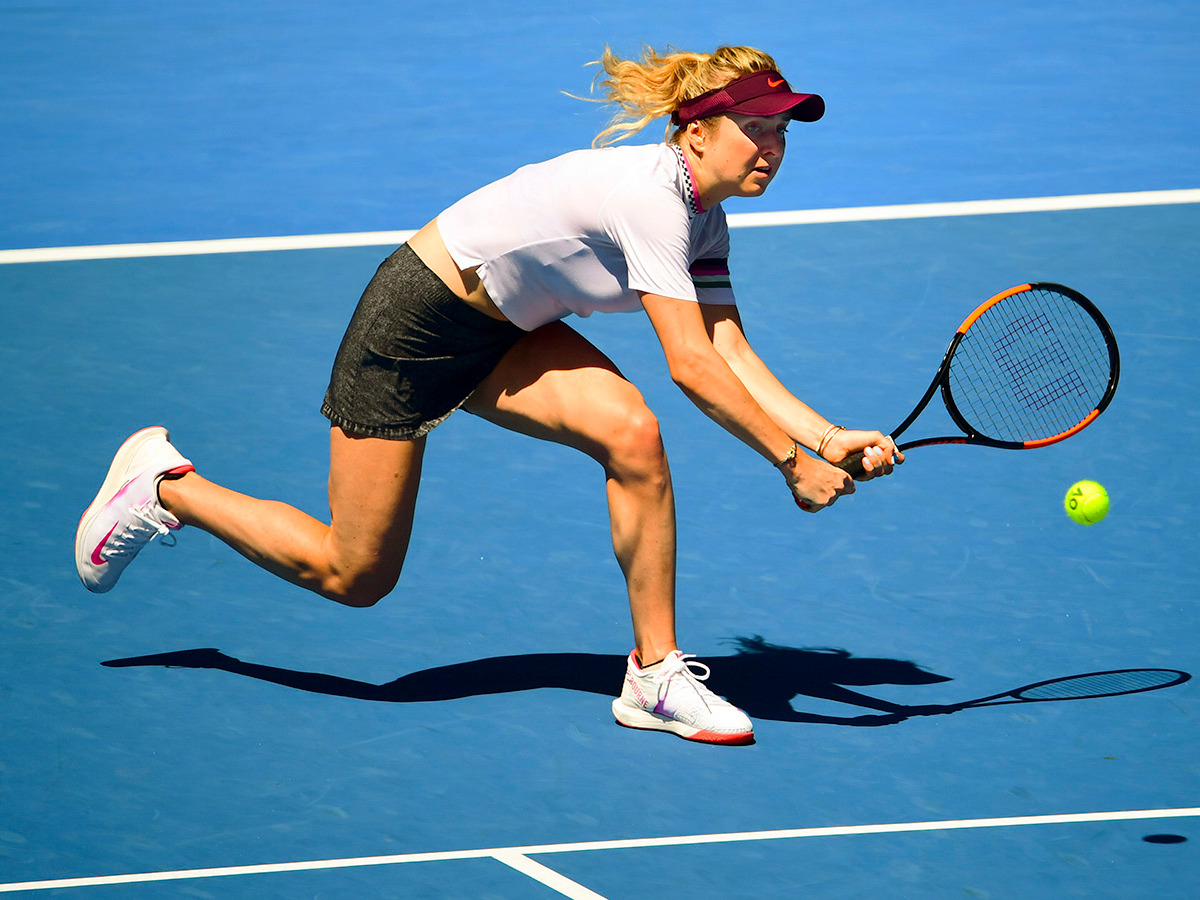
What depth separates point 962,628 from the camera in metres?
4.30

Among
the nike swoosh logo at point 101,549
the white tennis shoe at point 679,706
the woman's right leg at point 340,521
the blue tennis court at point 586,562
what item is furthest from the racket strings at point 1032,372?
the nike swoosh logo at point 101,549

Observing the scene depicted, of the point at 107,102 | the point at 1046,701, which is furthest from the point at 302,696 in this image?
the point at 107,102

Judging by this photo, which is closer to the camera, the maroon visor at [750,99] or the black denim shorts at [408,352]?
the maroon visor at [750,99]

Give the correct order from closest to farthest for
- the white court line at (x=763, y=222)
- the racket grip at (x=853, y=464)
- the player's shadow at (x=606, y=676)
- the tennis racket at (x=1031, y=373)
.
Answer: the racket grip at (x=853, y=464)
the player's shadow at (x=606, y=676)
the tennis racket at (x=1031, y=373)
the white court line at (x=763, y=222)

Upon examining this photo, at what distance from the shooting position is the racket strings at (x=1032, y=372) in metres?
4.97

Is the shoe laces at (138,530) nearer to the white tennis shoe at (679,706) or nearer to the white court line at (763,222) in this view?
the white tennis shoe at (679,706)

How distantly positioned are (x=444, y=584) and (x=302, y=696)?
2.10 feet

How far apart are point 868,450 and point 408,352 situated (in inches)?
41.6

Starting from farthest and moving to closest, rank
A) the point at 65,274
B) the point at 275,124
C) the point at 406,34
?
1. the point at 406,34
2. the point at 275,124
3. the point at 65,274

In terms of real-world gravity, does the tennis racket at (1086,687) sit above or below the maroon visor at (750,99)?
below

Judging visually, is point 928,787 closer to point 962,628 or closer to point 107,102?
point 962,628

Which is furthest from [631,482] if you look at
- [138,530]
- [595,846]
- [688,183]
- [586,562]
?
[138,530]

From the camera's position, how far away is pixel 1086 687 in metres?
4.03

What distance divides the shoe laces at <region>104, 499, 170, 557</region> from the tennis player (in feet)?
0.61
